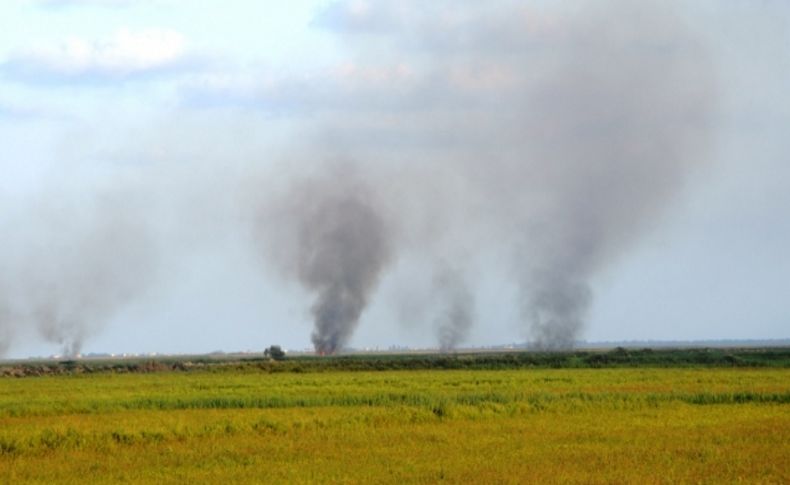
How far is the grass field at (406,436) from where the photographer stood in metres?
16.9

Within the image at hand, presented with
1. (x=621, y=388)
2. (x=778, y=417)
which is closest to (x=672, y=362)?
(x=621, y=388)

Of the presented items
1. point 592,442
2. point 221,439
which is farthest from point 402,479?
point 221,439

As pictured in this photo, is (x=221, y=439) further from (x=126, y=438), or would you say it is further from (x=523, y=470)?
(x=523, y=470)

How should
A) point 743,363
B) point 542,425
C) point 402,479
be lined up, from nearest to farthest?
point 402,479 < point 542,425 < point 743,363

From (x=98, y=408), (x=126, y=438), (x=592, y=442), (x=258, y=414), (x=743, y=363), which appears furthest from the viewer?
(x=743, y=363)

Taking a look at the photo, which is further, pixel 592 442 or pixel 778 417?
pixel 778 417

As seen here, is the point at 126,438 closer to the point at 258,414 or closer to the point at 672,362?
the point at 258,414

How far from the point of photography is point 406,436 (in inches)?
888

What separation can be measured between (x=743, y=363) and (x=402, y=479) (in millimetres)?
55869

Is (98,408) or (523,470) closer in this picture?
(523,470)

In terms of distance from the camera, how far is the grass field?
55.6 feet

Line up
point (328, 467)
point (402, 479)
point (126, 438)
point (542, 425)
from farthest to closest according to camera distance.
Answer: point (542, 425), point (126, 438), point (328, 467), point (402, 479)

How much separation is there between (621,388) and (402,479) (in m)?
23.2

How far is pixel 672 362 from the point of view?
70688 millimetres
